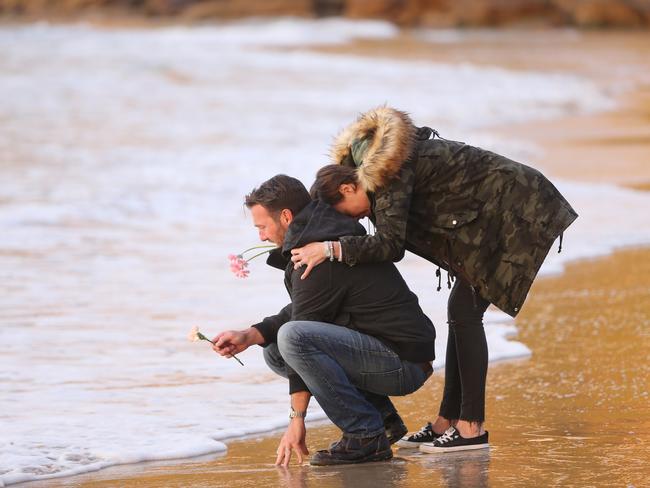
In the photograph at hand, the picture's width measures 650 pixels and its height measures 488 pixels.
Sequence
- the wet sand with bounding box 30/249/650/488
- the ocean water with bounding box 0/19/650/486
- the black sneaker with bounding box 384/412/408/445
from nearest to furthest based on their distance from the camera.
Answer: the wet sand with bounding box 30/249/650/488
the black sneaker with bounding box 384/412/408/445
the ocean water with bounding box 0/19/650/486

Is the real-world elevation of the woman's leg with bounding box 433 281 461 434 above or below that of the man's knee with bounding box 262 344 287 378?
below

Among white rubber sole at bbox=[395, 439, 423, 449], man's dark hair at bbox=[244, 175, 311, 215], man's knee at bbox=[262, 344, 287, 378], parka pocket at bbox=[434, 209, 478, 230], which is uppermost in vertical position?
man's dark hair at bbox=[244, 175, 311, 215]

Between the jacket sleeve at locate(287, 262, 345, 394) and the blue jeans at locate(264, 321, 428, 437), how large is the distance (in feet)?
0.12

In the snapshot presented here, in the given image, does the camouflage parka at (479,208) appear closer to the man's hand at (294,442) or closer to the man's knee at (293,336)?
the man's knee at (293,336)

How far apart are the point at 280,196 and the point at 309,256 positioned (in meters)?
0.22

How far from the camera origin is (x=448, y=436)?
150 inches

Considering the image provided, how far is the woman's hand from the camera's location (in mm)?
3576

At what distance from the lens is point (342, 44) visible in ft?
130

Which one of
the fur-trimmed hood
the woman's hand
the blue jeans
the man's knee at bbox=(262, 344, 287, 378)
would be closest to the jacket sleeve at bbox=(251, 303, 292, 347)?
the man's knee at bbox=(262, 344, 287, 378)

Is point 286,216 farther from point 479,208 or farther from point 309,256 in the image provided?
Result: point 479,208

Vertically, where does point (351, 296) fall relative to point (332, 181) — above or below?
below

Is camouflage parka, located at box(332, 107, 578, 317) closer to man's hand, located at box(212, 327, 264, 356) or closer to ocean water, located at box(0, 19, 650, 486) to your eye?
man's hand, located at box(212, 327, 264, 356)

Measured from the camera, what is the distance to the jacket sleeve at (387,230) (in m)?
3.57

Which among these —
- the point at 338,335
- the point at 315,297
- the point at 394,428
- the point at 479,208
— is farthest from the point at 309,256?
the point at 394,428
